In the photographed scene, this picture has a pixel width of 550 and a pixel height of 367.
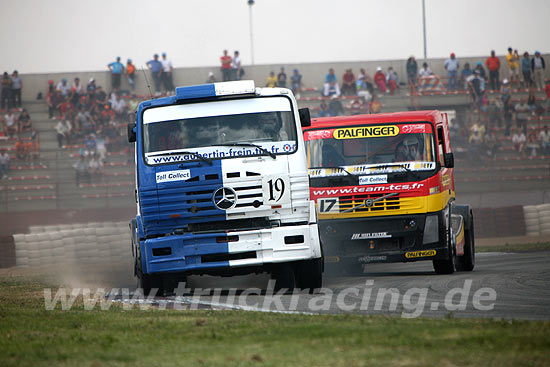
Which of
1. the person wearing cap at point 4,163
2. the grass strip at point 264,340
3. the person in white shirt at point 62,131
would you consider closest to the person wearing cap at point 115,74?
the person in white shirt at point 62,131

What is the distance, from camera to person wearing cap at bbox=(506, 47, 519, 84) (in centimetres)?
3953

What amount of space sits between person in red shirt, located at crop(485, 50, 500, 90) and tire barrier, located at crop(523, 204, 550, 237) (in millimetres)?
13324

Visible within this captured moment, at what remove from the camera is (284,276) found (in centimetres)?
1188

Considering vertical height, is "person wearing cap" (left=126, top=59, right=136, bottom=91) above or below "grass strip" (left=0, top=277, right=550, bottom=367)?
above

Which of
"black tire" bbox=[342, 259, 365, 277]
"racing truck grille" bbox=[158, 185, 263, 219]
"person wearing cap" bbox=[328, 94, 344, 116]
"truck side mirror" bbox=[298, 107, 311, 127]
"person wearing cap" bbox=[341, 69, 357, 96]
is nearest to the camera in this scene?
"racing truck grille" bbox=[158, 185, 263, 219]

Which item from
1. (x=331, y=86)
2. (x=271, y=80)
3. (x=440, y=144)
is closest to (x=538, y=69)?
(x=331, y=86)

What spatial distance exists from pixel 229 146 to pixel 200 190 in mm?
656

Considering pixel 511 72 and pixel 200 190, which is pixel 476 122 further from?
pixel 200 190

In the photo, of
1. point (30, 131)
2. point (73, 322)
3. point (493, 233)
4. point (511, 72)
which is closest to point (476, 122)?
point (511, 72)

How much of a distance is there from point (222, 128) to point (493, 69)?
2960 centimetres

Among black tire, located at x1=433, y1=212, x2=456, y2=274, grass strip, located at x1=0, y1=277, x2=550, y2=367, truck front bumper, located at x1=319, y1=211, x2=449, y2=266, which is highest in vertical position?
grass strip, located at x1=0, y1=277, x2=550, y2=367

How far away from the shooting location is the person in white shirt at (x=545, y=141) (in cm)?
3613

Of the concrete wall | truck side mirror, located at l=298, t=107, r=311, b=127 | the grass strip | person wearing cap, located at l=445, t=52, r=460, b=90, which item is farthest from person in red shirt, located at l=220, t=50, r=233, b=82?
the grass strip

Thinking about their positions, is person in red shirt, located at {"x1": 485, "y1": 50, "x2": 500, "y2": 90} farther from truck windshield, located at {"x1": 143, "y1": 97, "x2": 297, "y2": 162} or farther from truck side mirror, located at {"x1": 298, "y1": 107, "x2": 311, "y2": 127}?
truck windshield, located at {"x1": 143, "y1": 97, "x2": 297, "y2": 162}
